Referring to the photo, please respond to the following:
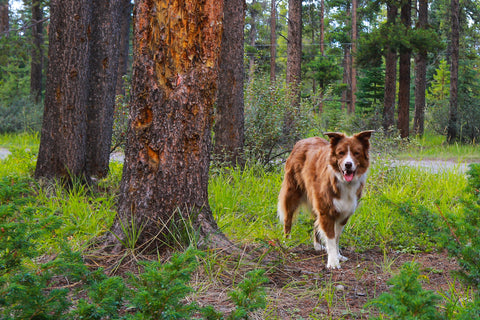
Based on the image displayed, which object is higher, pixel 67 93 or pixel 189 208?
pixel 67 93

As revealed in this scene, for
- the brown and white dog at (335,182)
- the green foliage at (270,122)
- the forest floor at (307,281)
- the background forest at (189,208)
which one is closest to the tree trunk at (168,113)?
the background forest at (189,208)

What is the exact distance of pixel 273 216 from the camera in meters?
6.34

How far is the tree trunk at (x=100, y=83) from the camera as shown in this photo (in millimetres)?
7098

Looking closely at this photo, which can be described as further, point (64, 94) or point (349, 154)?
point (64, 94)

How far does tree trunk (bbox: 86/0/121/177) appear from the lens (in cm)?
710

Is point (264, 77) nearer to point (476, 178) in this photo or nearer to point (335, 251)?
point (335, 251)

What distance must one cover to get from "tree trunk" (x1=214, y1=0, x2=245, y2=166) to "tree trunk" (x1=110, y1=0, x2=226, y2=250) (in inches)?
154

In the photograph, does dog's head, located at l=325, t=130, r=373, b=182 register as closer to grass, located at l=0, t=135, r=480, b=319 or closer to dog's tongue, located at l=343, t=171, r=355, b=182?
dog's tongue, located at l=343, t=171, r=355, b=182

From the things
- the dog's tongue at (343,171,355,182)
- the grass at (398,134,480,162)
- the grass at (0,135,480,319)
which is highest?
the dog's tongue at (343,171,355,182)

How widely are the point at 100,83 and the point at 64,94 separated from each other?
0.70 m

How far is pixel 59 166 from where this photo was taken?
6574 millimetres

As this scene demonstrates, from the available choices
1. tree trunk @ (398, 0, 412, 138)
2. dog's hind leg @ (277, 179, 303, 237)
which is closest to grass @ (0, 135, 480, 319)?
dog's hind leg @ (277, 179, 303, 237)

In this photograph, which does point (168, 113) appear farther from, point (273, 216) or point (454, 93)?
point (454, 93)

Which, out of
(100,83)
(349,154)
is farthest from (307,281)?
(100,83)
